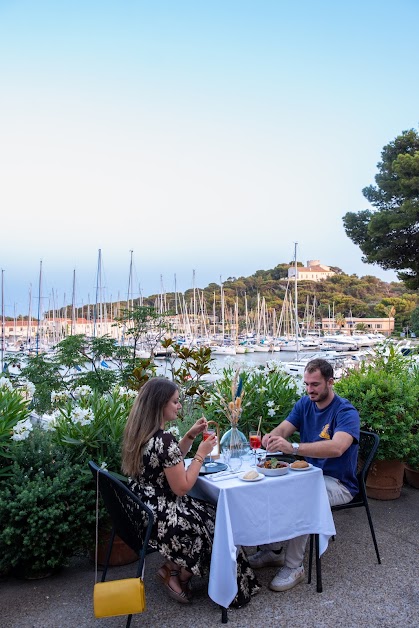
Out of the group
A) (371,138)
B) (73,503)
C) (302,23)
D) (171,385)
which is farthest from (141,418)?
(371,138)

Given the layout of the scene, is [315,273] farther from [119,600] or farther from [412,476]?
[119,600]

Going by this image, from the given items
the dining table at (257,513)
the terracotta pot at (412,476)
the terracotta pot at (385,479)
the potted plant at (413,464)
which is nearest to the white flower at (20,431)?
the dining table at (257,513)

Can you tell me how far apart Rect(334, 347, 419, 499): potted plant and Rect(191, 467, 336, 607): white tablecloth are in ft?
5.39

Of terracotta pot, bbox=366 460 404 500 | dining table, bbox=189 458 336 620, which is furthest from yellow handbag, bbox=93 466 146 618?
terracotta pot, bbox=366 460 404 500

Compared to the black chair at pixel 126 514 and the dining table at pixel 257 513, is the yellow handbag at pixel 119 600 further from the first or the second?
the dining table at pixel 257 513

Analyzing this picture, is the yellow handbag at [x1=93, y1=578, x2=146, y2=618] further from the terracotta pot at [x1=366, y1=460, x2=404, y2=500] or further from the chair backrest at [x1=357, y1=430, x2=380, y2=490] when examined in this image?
the terracotta pot at [x1=366, y1=460, x2=404, y2=500]

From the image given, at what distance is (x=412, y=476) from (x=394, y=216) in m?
11.7

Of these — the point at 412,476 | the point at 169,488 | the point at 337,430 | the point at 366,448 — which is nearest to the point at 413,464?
the point at 412,476

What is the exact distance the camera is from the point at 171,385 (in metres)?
2.98

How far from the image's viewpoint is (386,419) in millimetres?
4703

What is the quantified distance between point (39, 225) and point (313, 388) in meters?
21.1

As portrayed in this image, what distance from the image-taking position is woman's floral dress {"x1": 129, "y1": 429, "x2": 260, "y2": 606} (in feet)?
9.27

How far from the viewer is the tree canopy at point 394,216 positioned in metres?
15.1

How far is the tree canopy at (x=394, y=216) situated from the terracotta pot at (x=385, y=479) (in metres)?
11.5
